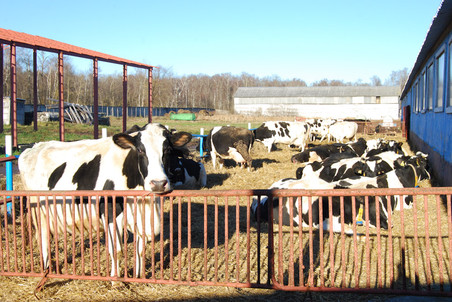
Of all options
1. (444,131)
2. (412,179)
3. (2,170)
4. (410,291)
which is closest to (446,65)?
(444,131)

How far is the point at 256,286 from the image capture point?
4.21 meters

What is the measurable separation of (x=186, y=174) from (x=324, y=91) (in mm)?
66794

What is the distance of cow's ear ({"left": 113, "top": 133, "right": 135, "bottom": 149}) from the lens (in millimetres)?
4582

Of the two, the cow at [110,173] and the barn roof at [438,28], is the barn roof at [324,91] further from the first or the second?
the cow at [110,173]

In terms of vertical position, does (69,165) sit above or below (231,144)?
above

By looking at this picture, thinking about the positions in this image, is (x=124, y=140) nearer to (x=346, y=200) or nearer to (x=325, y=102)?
(x=346, y=200)

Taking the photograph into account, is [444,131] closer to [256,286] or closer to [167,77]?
[256,286]

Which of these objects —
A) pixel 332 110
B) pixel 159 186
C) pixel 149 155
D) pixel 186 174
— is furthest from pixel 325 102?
pixel 159 186

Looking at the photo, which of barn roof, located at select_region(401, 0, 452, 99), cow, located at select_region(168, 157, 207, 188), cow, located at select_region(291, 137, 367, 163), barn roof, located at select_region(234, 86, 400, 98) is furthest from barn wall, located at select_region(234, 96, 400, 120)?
cow, located at select_region(168, 157, 207, 188)

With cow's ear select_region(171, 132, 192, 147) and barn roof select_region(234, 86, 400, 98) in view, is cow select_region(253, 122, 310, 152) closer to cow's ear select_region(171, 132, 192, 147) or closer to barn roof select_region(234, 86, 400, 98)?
cow's ear select_region(171, 132, 192, 147)

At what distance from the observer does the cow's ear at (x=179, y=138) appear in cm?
486

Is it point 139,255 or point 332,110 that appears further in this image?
point 332,110

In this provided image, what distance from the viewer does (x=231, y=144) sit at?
14.2 meters

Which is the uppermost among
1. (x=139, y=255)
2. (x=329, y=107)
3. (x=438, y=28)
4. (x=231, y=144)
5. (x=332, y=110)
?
(x=329, y=107)
